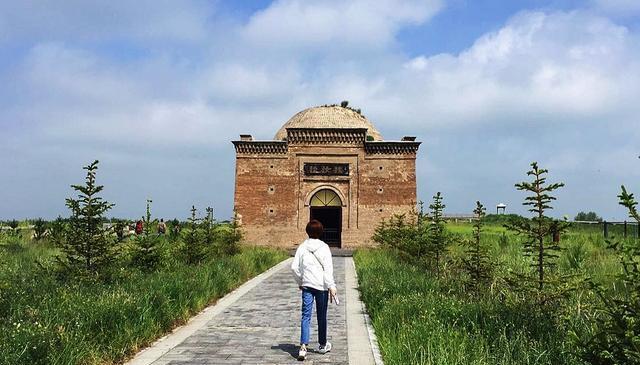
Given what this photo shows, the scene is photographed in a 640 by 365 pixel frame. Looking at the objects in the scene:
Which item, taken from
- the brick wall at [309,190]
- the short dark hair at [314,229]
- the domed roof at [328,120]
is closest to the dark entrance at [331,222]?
the brick wall at [309,190]

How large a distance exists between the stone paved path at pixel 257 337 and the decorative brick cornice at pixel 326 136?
1881cm

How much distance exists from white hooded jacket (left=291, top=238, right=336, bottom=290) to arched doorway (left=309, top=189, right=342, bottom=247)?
2227 cm

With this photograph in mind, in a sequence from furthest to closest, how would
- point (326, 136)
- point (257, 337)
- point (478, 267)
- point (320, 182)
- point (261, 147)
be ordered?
1. point (326, 136)
2. point (261, 147)
3. point (320, 182)
4. point (478, 267)
5. point (257, 337)

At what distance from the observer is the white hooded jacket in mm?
6987

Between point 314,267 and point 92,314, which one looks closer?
point 92,314

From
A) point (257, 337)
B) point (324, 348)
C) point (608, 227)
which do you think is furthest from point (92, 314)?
point (608, 227)

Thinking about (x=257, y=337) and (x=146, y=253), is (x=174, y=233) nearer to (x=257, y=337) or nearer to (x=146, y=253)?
(x=146, y=253)

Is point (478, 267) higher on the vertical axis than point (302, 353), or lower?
higher

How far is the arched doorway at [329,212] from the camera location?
29875 mm

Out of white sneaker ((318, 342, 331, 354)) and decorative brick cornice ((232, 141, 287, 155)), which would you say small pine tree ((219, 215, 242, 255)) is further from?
white sneaker ((318, 342, 331, 354))

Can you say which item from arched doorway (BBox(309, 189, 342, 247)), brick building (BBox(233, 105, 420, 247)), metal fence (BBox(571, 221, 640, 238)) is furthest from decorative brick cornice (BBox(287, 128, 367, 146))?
metal fence (BBox(571, 221, 640, 238))

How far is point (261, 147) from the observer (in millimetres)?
29984

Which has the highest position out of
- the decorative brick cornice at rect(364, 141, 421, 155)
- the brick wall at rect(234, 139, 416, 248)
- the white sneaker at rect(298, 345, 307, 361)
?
the decorative brick cornice at rect(364, 141, 421, 155)

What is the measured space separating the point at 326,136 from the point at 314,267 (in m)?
23.4
